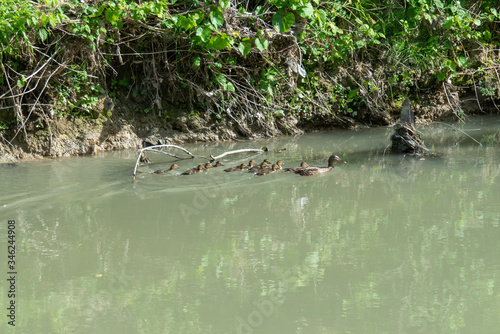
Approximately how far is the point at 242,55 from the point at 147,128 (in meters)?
2.15

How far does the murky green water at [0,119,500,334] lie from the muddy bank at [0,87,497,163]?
1081 millimetres

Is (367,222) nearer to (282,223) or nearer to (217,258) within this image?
(282,223)

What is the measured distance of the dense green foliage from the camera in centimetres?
875

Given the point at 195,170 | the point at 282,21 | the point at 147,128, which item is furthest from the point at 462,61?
the point at 195,170

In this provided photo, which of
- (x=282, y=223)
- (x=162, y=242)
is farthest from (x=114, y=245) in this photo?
(x=282, y=223)

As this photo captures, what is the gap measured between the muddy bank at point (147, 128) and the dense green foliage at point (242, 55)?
0.15 meters

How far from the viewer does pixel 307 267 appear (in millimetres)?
4508

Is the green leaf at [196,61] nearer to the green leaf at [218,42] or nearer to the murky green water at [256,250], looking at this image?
the green leaf at [218,42]

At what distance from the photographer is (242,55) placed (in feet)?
32.2

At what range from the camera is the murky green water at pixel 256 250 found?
3.75 m

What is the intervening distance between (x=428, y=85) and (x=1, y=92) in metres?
8.37

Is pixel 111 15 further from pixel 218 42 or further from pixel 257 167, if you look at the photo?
pixel 257 167

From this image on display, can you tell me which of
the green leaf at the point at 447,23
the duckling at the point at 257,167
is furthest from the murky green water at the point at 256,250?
the green leaf at the point at 447,23

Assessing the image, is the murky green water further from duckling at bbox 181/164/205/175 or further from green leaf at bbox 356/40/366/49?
green leaf at bbox 356/40/366/49
